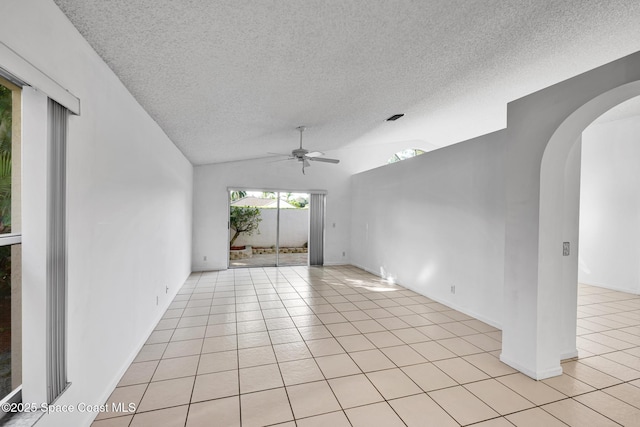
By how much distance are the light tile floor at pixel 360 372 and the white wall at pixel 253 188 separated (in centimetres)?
258

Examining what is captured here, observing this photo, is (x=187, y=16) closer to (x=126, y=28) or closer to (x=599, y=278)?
(x=126, y=28)

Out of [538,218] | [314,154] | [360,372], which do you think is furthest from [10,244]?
[314,154]

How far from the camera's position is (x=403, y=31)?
202 centimetres

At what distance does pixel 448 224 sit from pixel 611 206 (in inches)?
143

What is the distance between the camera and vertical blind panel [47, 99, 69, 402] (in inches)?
54.9

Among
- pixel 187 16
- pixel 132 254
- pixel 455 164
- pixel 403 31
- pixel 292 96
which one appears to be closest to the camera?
pixel 187 16

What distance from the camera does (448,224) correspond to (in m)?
4.12

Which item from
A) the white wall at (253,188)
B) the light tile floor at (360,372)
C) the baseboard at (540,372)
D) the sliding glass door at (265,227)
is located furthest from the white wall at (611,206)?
the sliding glass door at (265,227)

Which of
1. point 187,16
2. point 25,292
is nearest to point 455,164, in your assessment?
point 187,16

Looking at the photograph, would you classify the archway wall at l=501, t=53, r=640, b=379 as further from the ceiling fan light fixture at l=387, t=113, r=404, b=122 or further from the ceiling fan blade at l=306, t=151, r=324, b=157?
the ceiling fan blade at l=306, t=151, r=324, b=157

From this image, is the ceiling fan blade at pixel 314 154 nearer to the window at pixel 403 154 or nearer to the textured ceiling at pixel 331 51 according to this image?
the textured ceiling at pixel 331 51

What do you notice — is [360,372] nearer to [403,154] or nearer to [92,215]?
[92,215]

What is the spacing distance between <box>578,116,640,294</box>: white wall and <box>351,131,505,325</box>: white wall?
359cm

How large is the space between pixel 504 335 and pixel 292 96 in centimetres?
312
